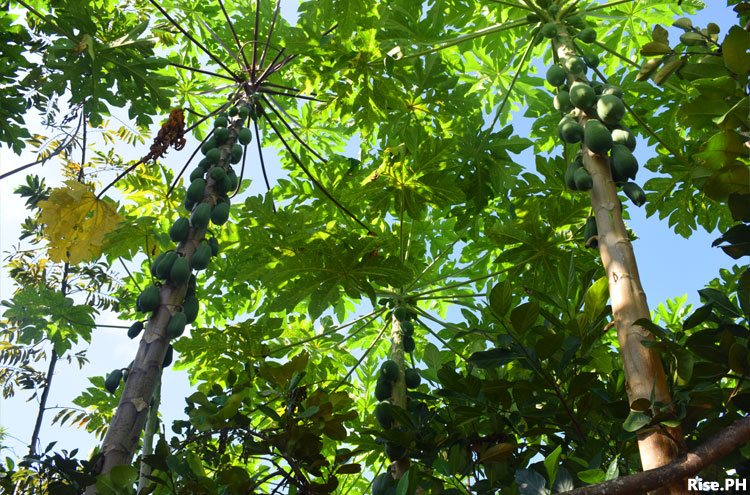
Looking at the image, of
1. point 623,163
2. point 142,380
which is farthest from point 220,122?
point 623,163

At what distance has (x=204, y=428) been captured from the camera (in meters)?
2.02

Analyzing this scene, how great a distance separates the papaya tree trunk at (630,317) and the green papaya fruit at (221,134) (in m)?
2.03

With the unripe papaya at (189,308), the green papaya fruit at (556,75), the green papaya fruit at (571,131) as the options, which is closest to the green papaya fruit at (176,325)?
the unripe papaya at (189,308)

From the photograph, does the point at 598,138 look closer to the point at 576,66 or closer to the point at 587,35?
the point at 576,66

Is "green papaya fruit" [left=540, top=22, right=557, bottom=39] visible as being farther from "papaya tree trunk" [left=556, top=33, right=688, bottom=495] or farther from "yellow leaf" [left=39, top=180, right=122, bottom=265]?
"yellow leaf" [left=39, top=180, right=122, bottom=265]

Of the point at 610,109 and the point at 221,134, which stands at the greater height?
the point at 221,134

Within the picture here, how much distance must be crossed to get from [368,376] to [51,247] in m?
2.66

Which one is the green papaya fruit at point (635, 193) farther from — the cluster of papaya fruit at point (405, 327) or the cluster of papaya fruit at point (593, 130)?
the cluster of papaya fruit at point (405, 327)

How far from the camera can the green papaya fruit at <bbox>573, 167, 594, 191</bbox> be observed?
227cm

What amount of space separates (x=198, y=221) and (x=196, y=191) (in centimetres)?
22

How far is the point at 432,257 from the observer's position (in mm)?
4871

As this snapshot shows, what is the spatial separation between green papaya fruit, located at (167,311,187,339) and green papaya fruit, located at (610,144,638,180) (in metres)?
1.93

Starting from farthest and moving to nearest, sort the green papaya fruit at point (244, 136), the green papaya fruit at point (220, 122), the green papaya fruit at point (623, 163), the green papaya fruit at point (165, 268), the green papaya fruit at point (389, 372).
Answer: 1. the green papaya fruit at point (244, 136)
2. the green papaya fruit at point (220, 122)
3. the green papaya fruit at point (389, 372)
4. the green papaya fruit at point (165, 268)
5. the green papaya fruit at point (623, 163)

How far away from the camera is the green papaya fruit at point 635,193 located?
2.26 meters
